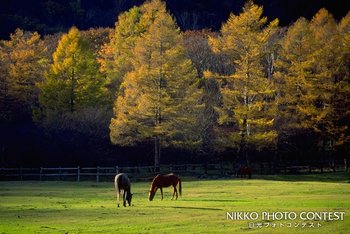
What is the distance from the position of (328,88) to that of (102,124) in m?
18.9

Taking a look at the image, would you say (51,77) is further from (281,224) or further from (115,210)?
(281,224)

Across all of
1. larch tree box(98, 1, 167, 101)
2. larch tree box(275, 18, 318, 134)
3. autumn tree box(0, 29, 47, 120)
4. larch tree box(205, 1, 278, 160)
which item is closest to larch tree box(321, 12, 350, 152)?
larch tree box(275, 18, 318, 134)

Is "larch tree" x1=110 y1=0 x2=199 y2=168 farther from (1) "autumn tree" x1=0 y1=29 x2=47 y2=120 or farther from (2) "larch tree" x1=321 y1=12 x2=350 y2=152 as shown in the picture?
(2) "larch tree" x1=321 y1=12 x2=350 y2=152

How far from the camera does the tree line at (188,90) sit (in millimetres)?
49188

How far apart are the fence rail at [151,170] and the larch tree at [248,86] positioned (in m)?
2.37

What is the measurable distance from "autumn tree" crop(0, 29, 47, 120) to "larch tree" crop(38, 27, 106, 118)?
2942mm

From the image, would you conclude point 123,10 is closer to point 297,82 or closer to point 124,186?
point 297,82

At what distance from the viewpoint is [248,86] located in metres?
50.6

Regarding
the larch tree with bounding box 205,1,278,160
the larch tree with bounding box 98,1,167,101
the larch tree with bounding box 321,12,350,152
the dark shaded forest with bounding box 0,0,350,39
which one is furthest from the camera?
the dark shaded forest with bounding box 0,0,350,39

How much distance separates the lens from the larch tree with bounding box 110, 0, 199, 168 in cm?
4881

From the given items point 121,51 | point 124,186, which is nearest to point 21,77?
point 121,51

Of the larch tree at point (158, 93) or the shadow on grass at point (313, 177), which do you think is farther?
the larch tree at point (158, 93)

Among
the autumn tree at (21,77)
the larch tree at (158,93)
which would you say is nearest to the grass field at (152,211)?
the larch tree at (158,93)

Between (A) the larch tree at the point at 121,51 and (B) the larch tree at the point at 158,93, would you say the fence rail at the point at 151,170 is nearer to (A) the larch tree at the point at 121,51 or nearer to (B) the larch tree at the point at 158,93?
(B) the larch tree at the point at 158,93
